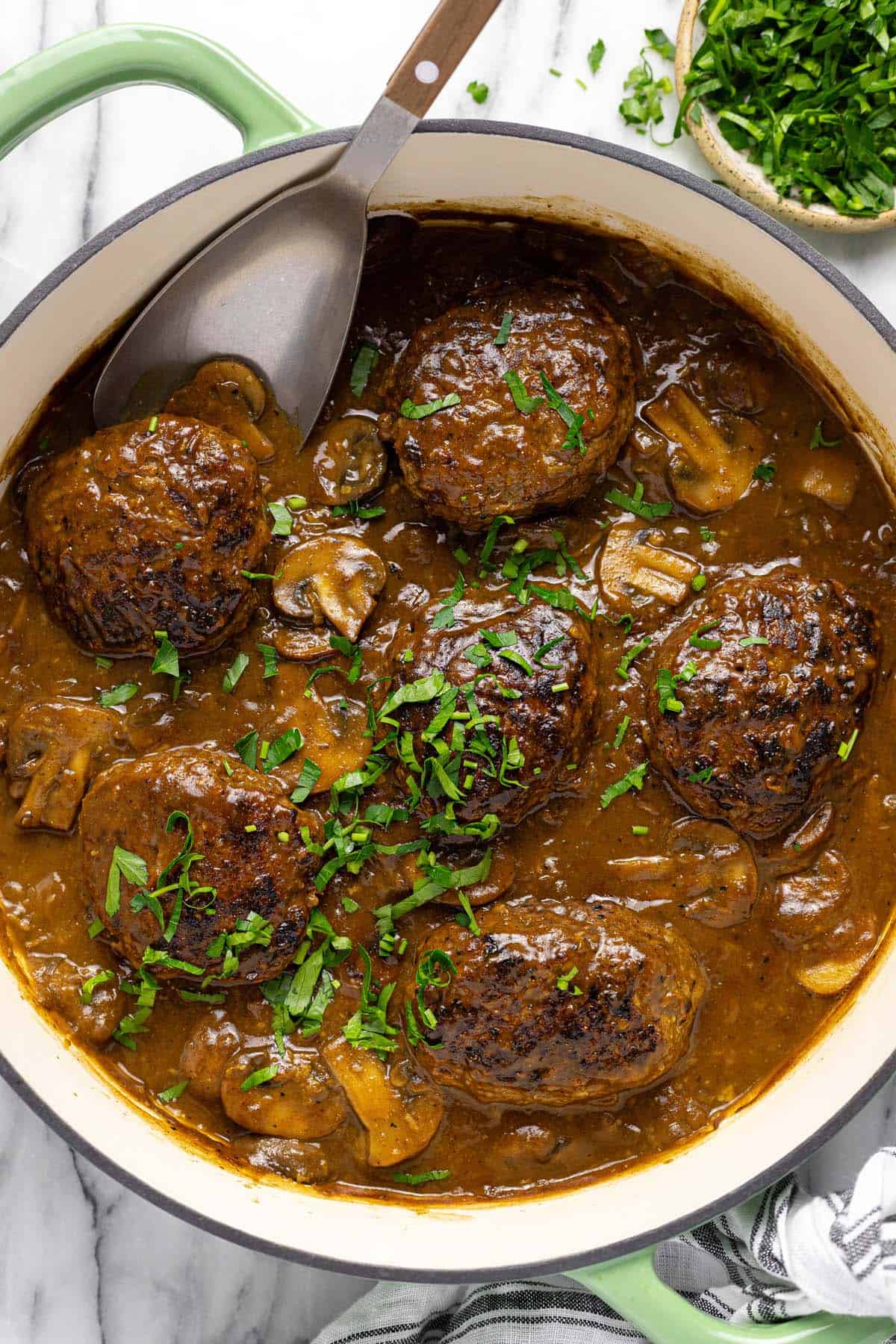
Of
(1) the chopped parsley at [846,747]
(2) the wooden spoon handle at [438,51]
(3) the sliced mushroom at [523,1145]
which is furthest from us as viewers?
(3) the sliced mushroom at [523,1145]

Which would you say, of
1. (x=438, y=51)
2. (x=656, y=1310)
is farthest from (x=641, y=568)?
(x=656, y=1310)

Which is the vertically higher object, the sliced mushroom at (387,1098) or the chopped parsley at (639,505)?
the chopped parsley at (639,505)

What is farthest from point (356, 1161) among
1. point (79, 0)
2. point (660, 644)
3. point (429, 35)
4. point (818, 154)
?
point (79, 0)

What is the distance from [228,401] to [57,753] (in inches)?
46.9

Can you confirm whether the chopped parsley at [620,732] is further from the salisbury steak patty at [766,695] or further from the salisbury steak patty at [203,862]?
the salisbury steak patty at [203,862]

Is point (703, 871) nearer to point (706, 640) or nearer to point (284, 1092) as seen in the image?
point (706, 640)

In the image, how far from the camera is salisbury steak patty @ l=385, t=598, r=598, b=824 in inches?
139

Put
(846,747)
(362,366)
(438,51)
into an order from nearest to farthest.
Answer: (438,51) < (846,747) < (362,366)

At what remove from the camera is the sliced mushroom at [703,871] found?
3.80m

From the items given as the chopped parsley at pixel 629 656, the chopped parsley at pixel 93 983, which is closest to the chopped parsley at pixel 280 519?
Answer: the chopped parsley at pixel 629 656

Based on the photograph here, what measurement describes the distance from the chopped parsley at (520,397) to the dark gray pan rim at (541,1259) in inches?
25.2

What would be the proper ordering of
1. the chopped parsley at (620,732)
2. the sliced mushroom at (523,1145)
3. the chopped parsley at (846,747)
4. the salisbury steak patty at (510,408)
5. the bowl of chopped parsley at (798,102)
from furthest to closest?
1. the bowl of chopped parsley at (798,102)
2. the sliced mushroom at (523,1145)
3. the chopped parsley at (620,732)
4. the chopped parsley at (846,747)
5. the salisbury steak patty at (510,408)

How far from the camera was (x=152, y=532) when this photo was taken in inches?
139

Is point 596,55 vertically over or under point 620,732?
over
